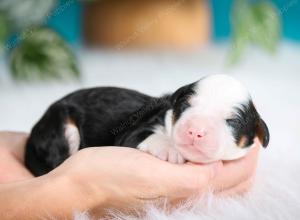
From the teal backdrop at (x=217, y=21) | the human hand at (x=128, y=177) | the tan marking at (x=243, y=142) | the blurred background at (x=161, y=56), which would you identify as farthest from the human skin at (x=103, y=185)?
Result: the teal backdrop at (x=217, y=21)

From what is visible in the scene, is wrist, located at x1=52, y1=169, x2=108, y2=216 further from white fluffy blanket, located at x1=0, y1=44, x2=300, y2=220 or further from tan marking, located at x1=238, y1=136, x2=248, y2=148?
tan marking, located at x1=238, y1=136, x2=248, y2=148

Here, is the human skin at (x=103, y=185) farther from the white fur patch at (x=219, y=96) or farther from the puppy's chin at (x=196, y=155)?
the white fur patch at (x=219, y=96)

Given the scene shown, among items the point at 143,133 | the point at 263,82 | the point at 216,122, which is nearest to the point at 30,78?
the point at 263,82

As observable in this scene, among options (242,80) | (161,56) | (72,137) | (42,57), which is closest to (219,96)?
(72,137)

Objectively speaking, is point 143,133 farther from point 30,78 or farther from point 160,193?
point 30,78

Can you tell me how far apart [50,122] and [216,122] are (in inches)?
27.0

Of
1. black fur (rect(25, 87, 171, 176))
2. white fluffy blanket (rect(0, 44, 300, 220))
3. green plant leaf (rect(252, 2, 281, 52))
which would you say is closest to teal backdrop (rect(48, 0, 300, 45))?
white fluffy blanket (rect(0, 44, 300, 220))

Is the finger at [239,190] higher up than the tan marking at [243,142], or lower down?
lower down

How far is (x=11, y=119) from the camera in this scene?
3465mm

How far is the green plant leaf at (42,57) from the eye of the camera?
436 centimetres

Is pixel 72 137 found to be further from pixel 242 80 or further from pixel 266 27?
pixel 266 27

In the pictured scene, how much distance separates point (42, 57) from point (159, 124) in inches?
104

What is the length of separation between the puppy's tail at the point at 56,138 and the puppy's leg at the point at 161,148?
345 mm

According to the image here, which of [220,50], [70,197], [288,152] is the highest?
[70,197]
